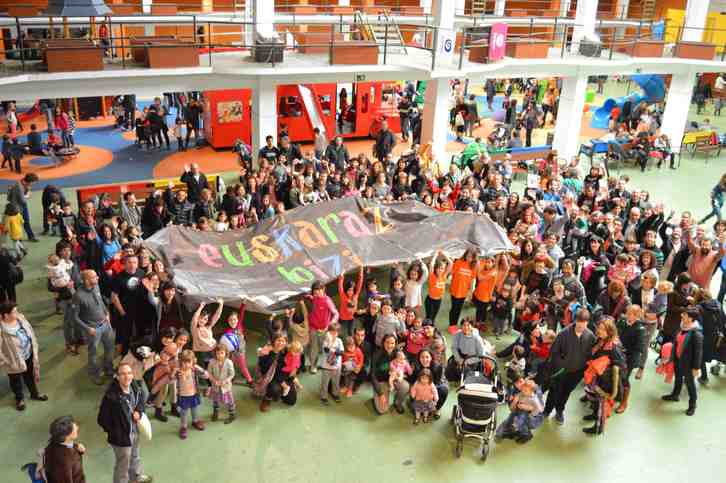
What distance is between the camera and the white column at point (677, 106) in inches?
850

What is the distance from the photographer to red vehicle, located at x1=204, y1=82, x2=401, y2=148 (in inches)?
783

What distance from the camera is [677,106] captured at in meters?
21.8

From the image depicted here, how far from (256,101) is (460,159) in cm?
552

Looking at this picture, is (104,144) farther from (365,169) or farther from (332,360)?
(332,360)

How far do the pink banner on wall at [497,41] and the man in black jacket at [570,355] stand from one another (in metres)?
11.0

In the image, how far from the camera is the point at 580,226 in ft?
39.9

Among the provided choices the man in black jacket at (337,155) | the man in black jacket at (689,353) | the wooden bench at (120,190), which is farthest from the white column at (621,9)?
the man in black jacket at (689,353)

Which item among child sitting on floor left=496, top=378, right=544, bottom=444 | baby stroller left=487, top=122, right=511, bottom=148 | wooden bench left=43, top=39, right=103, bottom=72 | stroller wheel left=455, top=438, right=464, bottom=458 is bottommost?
stroller wheel left=455, top=438, right=464, bottom=458

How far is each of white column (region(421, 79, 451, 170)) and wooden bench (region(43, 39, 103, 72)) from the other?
28.6ft

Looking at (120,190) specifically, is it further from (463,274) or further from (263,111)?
(463,274)

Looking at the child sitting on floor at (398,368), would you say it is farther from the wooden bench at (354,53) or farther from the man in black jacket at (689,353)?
the wooden bench at (354,53)

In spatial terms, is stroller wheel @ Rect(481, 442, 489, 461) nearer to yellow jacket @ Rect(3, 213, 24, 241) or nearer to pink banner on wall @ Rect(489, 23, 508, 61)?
yellow jacket @ Rect(3, 213, 24, 241)

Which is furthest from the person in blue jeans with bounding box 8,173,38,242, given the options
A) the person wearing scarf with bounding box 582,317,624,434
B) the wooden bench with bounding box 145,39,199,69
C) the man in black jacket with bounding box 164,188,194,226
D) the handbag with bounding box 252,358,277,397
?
the person wearing scarf with bounding box 582,317,624,434

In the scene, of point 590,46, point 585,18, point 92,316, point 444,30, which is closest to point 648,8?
point 585,18
